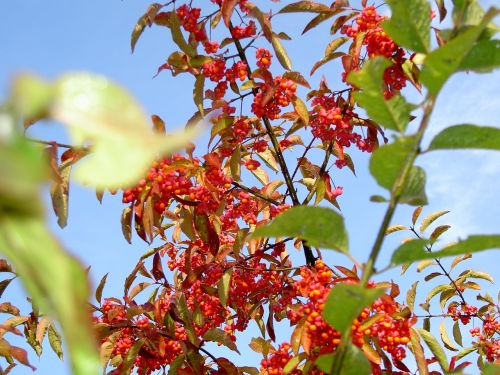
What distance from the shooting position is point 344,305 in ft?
3.20

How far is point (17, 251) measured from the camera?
0.34 meters

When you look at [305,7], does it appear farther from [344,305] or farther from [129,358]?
[344,305]

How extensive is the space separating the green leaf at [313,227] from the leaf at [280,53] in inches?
91.9

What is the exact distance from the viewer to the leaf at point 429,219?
191 inches

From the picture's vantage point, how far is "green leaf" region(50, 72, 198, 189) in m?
0.32

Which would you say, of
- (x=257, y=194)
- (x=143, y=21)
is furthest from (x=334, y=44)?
(x=143, y=21)

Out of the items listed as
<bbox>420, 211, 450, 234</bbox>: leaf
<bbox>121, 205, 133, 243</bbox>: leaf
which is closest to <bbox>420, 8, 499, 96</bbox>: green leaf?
<bbox>121, 205, 133, 243</bbox>: leaf

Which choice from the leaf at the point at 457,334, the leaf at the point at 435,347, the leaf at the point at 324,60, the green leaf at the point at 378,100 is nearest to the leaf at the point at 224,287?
the leaf at the point at 435,347

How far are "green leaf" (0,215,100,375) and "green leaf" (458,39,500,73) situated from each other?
920 mm

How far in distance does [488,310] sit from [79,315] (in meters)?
5.54

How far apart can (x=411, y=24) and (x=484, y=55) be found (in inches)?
6.1

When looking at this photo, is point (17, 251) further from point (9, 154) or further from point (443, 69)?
point (443, 69)

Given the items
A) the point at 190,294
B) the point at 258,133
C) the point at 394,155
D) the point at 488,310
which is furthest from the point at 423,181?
the point at 488,310

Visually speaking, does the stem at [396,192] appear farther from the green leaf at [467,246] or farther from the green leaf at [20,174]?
the green leaf at [20,174]
